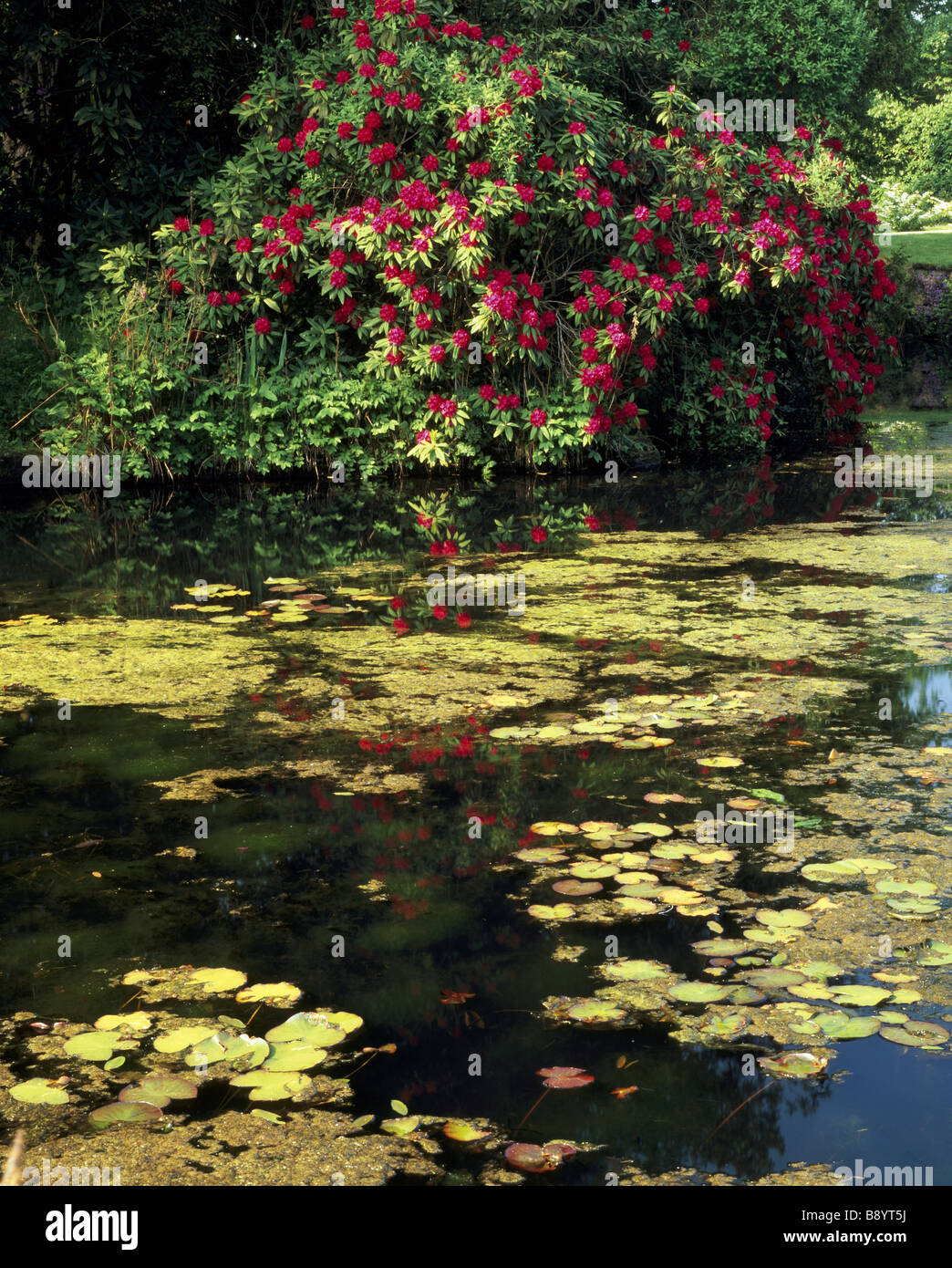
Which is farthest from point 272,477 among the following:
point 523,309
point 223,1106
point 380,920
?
point 223,1106

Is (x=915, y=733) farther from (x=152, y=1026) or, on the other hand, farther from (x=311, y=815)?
(x=152, y=1026)

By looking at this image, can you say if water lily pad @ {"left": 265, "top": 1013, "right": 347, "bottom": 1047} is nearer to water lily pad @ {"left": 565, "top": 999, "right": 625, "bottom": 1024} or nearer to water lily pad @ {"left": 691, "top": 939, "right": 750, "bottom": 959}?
water lily pad @ {"left": 565, "top": 999, "right": 625, "bottom": 1024}

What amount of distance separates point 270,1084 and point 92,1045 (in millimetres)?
394

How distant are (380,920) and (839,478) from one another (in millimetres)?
8495

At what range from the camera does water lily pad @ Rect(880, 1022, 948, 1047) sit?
8.68ft

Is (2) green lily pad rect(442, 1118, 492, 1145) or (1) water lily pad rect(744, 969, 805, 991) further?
(1) water lily pad rect(744, 969, 805, 991)

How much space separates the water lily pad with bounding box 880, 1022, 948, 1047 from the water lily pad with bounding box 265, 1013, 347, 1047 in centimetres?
107

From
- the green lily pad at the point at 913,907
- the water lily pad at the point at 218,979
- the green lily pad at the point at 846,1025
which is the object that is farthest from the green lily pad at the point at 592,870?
the water lily pad at the point at 218,979

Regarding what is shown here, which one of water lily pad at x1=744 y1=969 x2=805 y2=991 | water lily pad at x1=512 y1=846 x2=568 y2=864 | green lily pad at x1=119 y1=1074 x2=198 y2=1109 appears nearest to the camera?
green lily pad at x1=119 y1=1074 x2=198 y2=1109

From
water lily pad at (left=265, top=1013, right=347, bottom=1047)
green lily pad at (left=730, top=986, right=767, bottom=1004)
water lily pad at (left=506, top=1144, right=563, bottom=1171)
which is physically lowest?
water lily pad at (left=506, top=1144, right=563, bottom=1171)

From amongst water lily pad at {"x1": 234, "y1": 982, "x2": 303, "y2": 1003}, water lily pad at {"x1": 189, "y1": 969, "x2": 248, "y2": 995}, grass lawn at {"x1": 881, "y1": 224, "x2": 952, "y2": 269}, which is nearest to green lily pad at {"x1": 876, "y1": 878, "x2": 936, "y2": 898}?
water lily pad at {"x1": 234, "y1": 982, "x2": 303, "y2": 1003}

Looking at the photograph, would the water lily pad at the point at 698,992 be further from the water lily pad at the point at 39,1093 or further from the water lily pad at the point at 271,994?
the water lily pad at the point at 39,1093

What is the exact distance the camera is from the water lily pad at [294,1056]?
2605 millimetres

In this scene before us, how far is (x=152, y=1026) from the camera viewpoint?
276 centimetres
